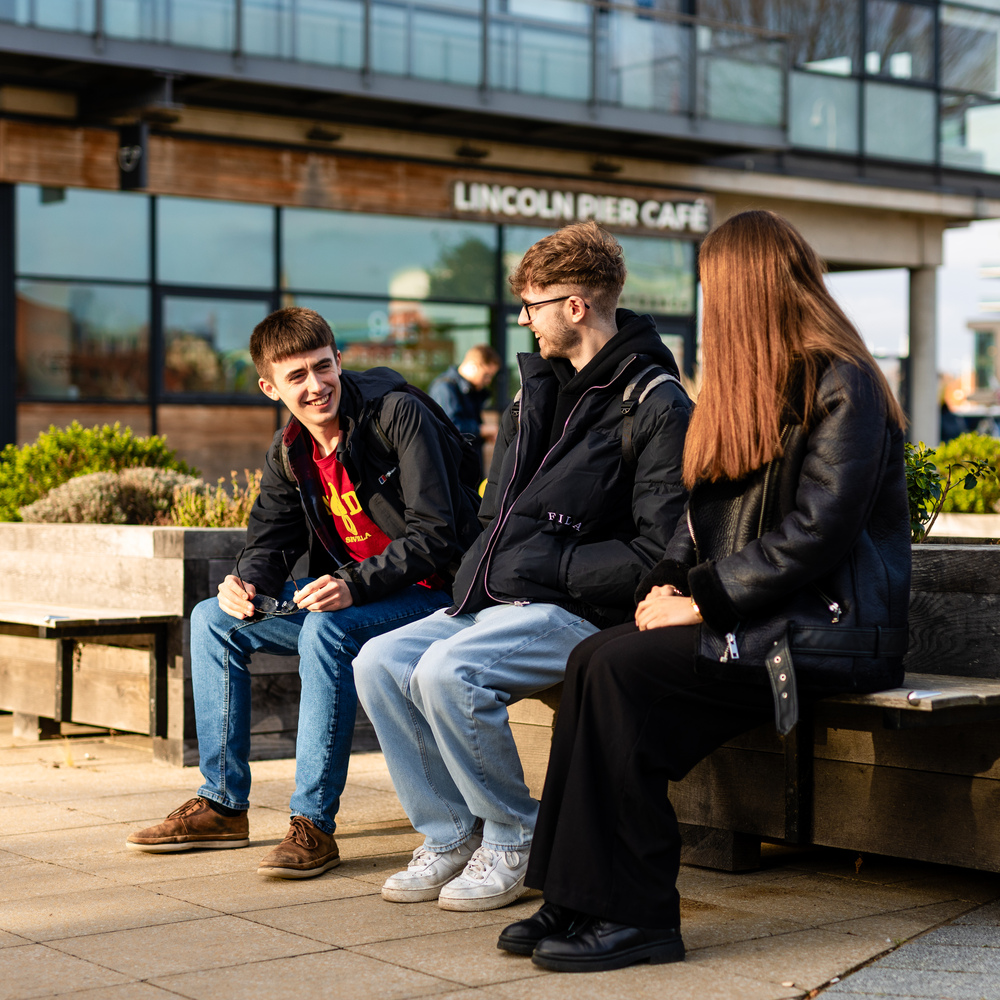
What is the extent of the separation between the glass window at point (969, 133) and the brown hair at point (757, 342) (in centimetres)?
1853

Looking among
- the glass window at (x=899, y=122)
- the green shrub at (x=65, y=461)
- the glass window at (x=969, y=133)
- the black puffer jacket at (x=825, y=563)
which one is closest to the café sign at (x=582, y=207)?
the glass window at (x=899, y=122)

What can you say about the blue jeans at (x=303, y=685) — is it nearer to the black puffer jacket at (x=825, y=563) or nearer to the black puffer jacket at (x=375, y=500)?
the black puffer jacket at (x=375, y=500)

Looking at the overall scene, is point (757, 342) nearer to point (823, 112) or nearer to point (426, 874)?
point (426, 874)

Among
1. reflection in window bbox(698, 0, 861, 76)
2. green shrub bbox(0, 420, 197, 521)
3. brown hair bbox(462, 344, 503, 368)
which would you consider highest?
reflection in window bbox(698, 0, 861, 76)

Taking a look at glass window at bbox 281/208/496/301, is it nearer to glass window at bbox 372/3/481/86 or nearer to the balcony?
the balcony

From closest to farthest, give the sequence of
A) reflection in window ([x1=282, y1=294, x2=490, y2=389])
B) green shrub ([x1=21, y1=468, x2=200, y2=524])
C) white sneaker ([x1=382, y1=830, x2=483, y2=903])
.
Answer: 1. white sneaker ([x1=382, y1=830, x2=483, y2=903])
2. green shrub ([x1=21, y1=468, x2=200, y2=524])
3. reflection in window ([x1=282, y1=294, x2=490, y2=389])

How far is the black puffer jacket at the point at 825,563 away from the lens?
351 cm

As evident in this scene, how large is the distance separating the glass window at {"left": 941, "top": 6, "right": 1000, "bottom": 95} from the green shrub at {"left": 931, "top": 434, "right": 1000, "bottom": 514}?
1296 centimetres

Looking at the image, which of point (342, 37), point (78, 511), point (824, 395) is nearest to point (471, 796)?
point (824, 395)

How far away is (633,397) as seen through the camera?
4.20 metres

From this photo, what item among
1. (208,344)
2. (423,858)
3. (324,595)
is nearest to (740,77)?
(208,344)

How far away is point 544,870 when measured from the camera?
3.63 m

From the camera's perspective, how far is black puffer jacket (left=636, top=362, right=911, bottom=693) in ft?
11.5

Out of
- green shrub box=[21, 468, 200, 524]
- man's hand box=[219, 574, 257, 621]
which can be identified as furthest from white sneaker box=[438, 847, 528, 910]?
green shrub box=[21, 468, 200, 524]
